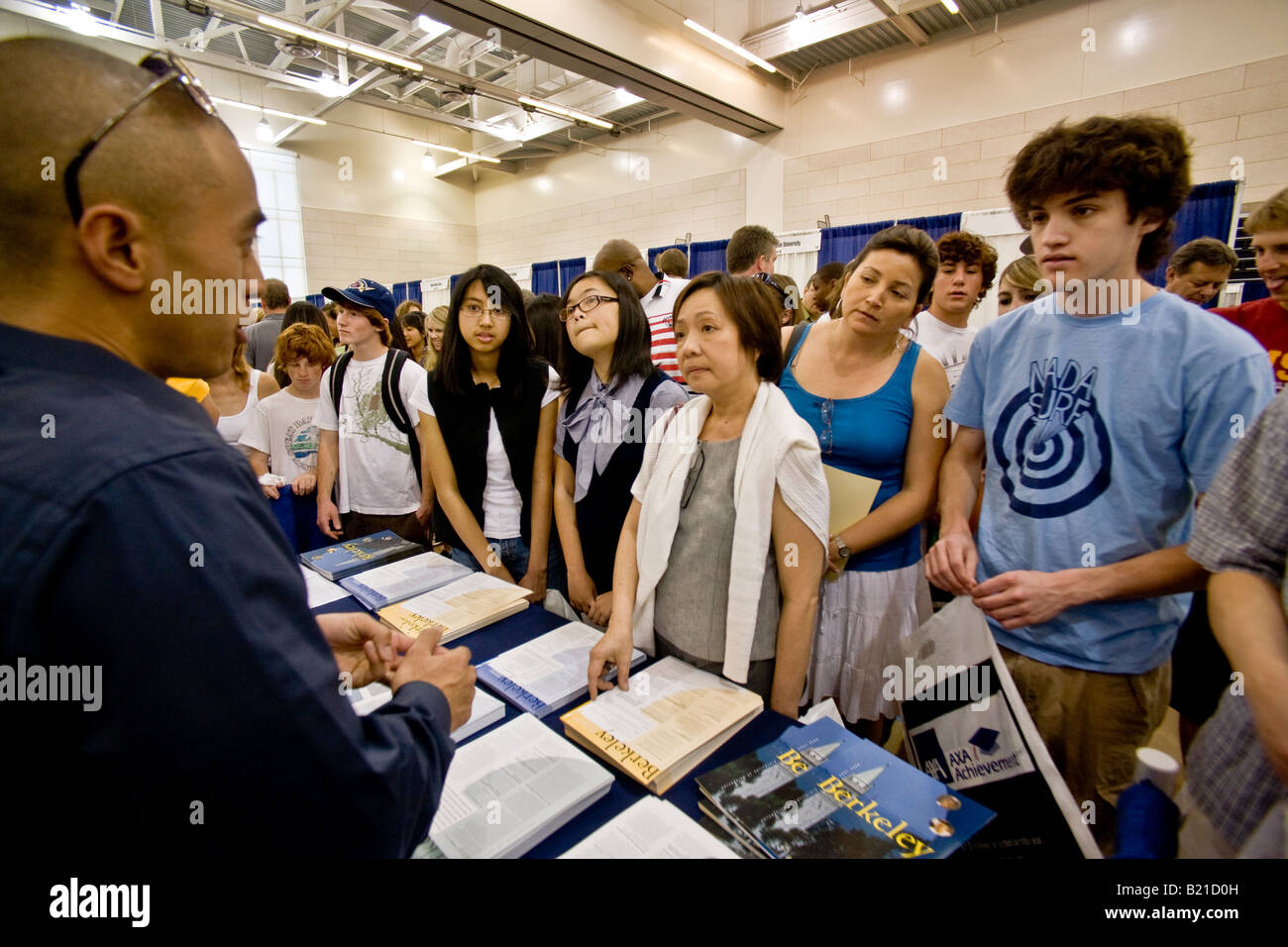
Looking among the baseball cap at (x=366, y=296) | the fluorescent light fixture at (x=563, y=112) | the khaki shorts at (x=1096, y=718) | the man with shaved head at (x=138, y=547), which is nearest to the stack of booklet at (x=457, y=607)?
the man with shaved head at (x=138, y=547)

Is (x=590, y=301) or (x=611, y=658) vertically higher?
(x=590, y=301)

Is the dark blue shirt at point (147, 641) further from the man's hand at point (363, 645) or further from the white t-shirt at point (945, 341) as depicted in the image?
the white t-shirt at point (945, 341)

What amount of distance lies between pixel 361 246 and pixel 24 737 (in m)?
13.2

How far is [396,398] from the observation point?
8.07 feet

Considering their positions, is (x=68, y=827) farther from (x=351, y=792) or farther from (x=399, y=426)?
(x=399, y=426)

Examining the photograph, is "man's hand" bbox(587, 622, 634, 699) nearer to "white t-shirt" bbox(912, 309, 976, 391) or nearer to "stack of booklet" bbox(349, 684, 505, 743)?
"stack of booklet" bbox(349, 684, 505, 743)

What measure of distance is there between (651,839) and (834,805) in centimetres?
29

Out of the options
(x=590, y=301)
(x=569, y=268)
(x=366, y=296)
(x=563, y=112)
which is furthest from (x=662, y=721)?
(x=569, y=268)

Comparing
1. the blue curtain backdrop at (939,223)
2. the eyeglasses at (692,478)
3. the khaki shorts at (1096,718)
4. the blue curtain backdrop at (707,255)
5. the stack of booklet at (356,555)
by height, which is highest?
the blue curtain backdrop at (707,255)

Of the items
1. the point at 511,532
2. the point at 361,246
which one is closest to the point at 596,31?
the point at 511,532


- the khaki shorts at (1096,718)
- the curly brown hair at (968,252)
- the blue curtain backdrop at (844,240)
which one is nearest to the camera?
the khaki shorts at (1096,718)

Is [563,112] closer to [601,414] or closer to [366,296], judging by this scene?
[366,296]

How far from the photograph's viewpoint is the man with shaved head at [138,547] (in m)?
0.44

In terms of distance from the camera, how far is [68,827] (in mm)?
483
